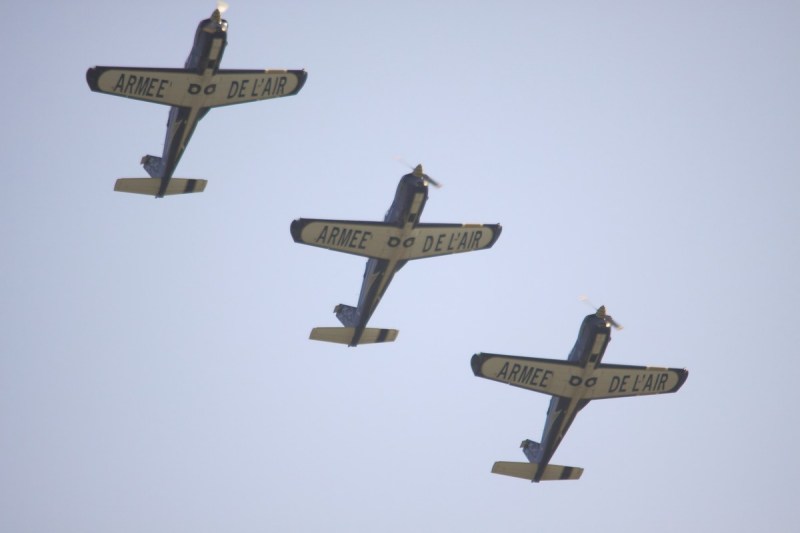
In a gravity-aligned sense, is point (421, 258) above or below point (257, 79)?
below

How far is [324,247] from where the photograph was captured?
4903cm

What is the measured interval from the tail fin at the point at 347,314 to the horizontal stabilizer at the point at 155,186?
259 inches

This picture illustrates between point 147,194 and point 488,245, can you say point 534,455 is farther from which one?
point 147,194

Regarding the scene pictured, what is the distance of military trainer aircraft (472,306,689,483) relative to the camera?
5006 cm

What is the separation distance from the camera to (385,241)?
165 feet

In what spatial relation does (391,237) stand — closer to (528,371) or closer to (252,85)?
(528,371)

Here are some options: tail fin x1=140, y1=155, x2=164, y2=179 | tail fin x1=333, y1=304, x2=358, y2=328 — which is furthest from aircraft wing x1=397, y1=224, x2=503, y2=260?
tail fin x1=140, y1=155, x2=164, y2=179

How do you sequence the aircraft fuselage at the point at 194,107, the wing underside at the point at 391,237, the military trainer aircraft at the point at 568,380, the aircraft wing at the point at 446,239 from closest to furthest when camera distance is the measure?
the aircraft fuselage at the point at 194,107, the wing underside at the point at 391,237, the military trainer aircraft at the point at 568,380, the aircraft wing at the point at 446,239

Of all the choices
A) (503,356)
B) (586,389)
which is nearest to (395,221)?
(503,356)

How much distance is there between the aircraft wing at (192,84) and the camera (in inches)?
1897

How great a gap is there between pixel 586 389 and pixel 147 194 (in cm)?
1663

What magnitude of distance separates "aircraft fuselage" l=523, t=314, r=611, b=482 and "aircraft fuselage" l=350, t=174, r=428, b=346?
6790mm

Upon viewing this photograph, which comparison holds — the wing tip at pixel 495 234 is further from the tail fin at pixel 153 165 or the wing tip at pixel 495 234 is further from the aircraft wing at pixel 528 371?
the tail fin at pixel 153 165

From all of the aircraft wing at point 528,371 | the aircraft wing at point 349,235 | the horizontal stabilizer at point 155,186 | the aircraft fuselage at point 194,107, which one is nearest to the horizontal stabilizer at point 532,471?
the aircraft wing at point 528,371
